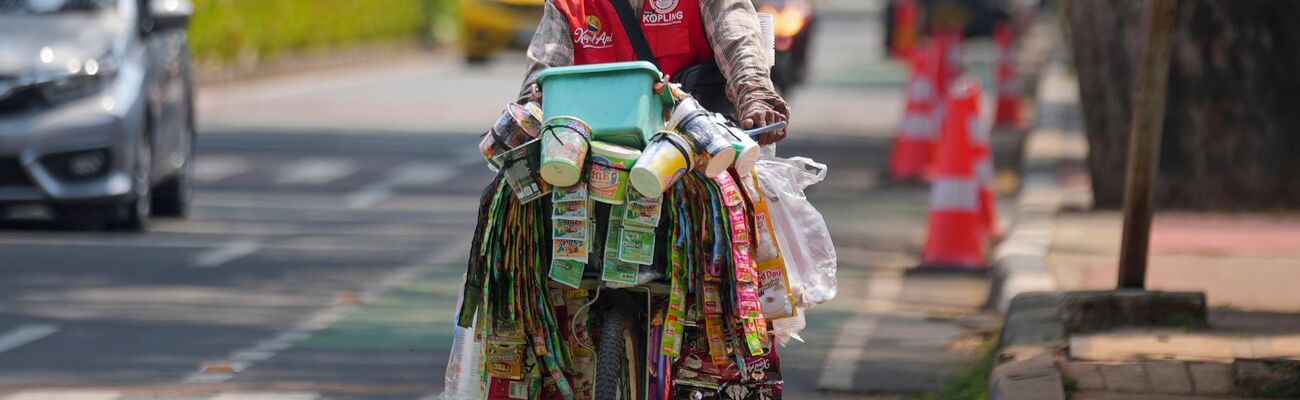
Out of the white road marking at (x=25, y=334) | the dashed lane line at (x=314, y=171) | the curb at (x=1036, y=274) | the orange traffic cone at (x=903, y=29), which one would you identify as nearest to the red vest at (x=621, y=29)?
the curb at (x=1036, y=274)

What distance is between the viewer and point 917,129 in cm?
1642

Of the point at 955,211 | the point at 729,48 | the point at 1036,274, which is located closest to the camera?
the point at 729,48

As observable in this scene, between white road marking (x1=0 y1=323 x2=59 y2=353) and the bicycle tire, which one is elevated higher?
the bicycle tire

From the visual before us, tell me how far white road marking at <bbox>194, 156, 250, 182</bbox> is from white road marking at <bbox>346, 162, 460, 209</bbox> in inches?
44.2

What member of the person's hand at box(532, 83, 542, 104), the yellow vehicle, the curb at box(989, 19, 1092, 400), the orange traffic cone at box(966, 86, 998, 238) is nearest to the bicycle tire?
the person's hand at box(532, 83, 542, 104)

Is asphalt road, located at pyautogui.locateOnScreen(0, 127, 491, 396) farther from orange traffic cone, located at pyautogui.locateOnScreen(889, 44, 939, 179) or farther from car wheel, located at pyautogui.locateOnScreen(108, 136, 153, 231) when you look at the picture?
orange traffic cone, located at pyautogui.locateOnScreen(889, 44, 939, 179)

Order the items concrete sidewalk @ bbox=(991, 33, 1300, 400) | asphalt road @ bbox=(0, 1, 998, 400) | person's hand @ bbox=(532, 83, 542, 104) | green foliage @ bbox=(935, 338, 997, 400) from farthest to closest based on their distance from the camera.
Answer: asphalt road @ bbox=(0, 1, 998, 400)
green foliage @ bbox=(935, 338, 997, 400)
concrete sidewalk @ bbox=(991, 33, 1300, 400)
person's hand @ bbox=(532, 83, 542, 104)

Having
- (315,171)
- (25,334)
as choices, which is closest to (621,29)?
(25,334)

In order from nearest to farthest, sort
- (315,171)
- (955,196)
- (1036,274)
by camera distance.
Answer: (1036,274), (955,196), (315,171)

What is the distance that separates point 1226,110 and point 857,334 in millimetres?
4216

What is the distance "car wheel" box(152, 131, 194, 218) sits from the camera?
518 inches

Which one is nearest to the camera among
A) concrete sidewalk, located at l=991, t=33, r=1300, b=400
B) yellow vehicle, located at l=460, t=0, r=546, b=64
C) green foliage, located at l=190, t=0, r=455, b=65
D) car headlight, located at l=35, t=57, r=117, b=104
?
concrete sidewalk, located at l=991, t=33, r=1300, b=400

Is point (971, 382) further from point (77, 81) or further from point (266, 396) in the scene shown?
point (77, 81)

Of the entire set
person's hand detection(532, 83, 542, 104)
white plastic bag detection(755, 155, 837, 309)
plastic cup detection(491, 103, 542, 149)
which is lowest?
white plastic bag detection(755, 155, 837, 309)
